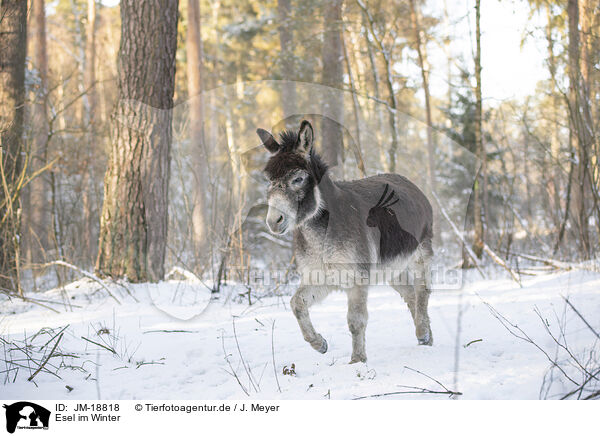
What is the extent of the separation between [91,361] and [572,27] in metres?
8.63

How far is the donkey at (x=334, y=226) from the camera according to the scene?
277 centimetres

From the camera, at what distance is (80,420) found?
2.10 meters

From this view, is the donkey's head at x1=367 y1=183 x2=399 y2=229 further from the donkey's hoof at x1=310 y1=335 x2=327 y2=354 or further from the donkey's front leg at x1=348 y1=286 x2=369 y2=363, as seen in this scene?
the donkey's hoof at x1=310 y1=335 x2=327 y2=354

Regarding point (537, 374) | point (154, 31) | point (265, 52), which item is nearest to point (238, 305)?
point (537, 374)

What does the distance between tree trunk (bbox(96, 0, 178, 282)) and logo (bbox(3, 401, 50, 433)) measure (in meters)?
3.81

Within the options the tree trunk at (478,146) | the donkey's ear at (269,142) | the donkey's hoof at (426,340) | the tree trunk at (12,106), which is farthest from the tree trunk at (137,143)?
the tree trunk at (478,146)

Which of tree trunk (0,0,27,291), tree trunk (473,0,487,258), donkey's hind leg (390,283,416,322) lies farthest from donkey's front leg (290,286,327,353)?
tree trunk (473,0,487,258)

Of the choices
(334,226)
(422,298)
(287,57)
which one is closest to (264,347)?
(334,226)

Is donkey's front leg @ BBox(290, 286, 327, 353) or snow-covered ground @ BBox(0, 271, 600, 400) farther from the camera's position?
donkey's front leg @ BBox(290, 286, 327, 353)

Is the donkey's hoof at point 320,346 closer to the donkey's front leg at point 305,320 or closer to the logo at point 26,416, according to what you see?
the donkey's front leg at point 305,320

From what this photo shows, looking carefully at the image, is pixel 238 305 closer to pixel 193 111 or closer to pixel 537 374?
pixel 537 374

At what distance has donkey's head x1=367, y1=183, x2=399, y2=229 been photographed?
131 inches

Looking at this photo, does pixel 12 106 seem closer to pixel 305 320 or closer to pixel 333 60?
pixel 305 320

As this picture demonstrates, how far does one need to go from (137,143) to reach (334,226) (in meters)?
4.02
